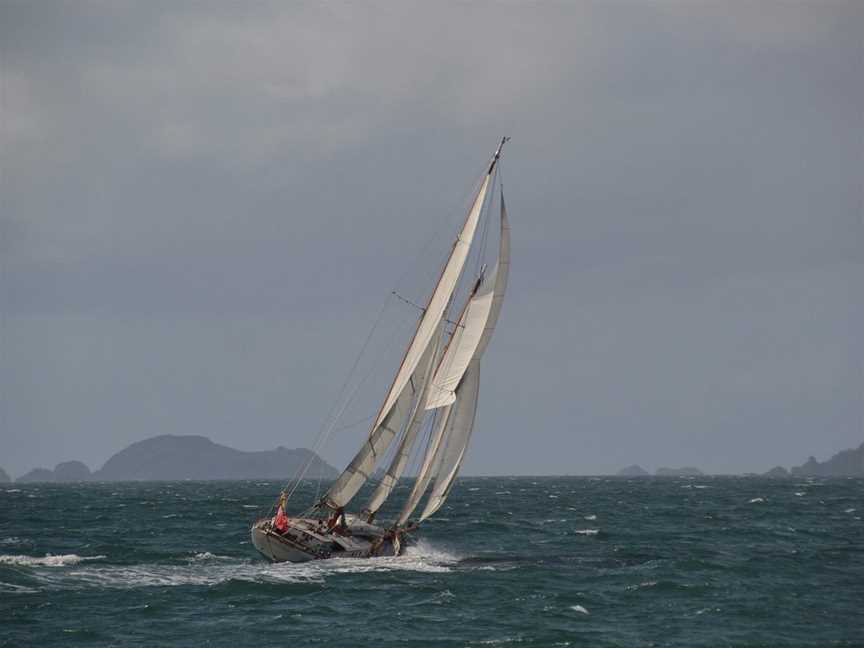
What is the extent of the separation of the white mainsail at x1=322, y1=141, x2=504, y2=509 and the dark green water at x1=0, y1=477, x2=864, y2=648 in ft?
11.8

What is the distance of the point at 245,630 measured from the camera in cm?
3173

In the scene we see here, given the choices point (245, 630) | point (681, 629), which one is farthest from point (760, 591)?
point (245, 630)

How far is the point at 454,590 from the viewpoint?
1523 inches

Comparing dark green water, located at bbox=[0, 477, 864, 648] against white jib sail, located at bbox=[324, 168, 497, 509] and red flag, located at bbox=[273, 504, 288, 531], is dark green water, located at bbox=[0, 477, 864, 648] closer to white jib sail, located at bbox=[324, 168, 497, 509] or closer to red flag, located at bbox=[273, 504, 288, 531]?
red flag, located at bbox=[273, 504, 288, 531]

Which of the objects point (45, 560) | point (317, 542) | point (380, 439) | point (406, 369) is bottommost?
point (45, 560)

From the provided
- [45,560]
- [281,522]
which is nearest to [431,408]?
[281,522]

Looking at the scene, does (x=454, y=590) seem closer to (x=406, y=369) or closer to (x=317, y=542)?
(x=317, y=542)

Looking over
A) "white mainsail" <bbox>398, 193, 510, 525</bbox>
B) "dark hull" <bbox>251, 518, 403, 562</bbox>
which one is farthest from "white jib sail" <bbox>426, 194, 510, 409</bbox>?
"dark hull" <bbox>251, 518, 403, 562</bbox>

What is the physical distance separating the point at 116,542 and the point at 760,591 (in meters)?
31.2

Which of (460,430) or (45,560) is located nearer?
(45,560)

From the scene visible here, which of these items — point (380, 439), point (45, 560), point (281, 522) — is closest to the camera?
point (281, 522)

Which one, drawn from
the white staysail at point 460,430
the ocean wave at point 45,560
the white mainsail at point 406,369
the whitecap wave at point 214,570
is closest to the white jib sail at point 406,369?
the white mainsail at point 406,369

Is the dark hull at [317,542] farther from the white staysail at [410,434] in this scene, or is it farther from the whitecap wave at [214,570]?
the white staysail at [410,434]

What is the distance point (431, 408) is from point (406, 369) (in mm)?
2005
